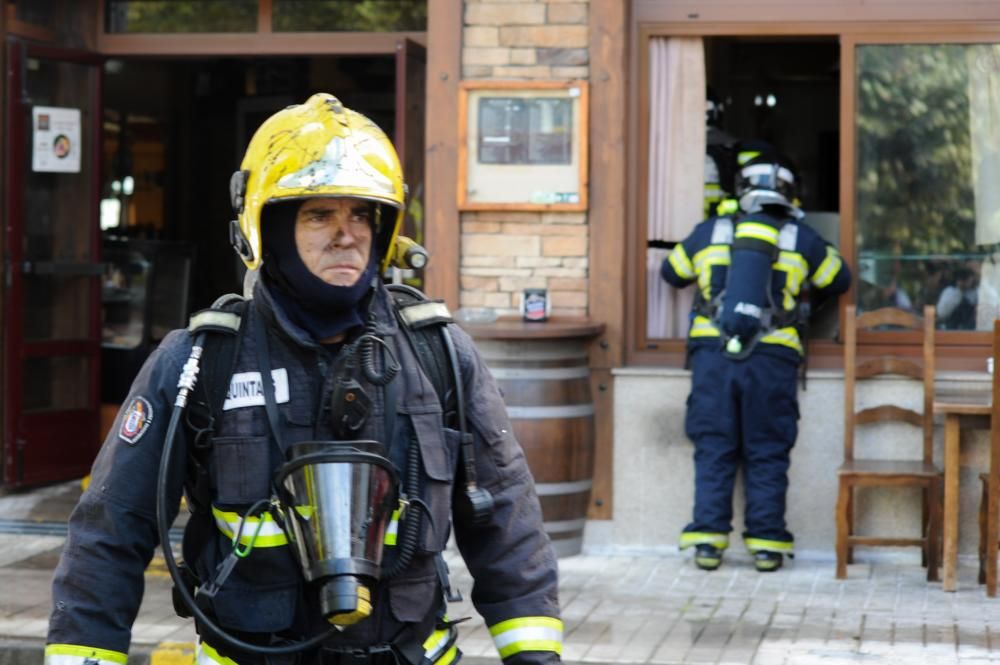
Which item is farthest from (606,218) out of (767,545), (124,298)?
(124,298)

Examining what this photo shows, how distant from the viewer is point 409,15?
369 inches

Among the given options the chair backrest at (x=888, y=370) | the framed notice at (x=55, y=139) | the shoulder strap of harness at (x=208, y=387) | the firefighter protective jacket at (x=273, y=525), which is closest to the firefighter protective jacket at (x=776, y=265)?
the chair backrest at (x=888, y=370)

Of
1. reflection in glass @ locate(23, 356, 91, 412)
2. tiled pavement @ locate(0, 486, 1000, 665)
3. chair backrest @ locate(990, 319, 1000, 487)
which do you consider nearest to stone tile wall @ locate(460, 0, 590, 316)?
tiled pavement @ locate(0, 486, 1000, 665)

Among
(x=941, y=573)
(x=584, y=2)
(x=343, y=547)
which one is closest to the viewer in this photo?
(x=343, y=547)

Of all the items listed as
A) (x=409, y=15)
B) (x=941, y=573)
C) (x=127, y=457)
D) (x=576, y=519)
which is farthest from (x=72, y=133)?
(x=127, y=457)

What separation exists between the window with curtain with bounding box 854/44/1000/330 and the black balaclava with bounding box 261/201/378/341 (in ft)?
19.5

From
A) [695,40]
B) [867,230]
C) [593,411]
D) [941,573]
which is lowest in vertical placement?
[941,573]

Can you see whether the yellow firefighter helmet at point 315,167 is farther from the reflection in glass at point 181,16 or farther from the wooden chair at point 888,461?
the reflection in glass at point 181,16

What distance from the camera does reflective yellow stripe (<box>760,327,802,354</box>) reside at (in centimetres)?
811

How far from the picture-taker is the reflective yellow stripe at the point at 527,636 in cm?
307

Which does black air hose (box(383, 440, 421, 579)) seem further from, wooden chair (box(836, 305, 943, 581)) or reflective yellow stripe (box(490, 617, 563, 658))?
wooden chair (box(836, 305, 943, 581))

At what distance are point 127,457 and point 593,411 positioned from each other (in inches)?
219

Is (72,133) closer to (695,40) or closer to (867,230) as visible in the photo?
(695,40)

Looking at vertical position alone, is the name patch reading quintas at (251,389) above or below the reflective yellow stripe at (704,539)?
above
